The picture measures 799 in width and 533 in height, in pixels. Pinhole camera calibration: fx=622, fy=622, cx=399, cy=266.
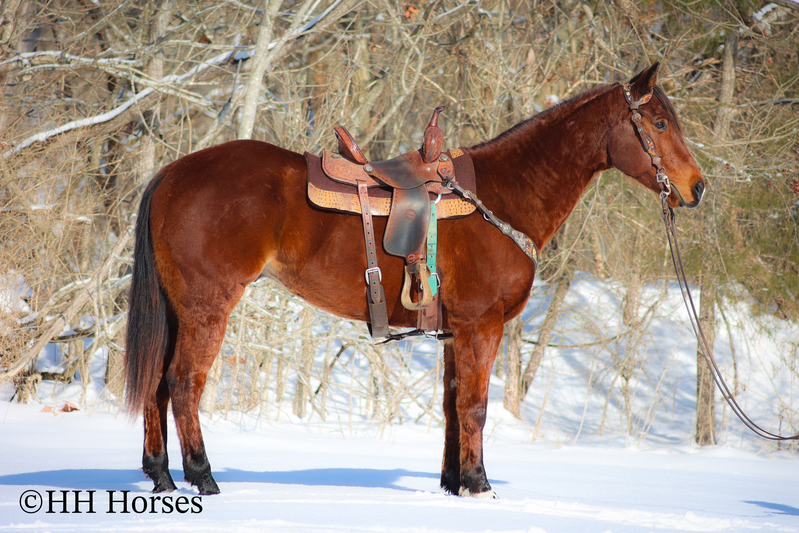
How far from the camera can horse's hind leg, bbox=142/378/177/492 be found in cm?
288

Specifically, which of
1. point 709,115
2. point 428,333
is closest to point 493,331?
point 428,333

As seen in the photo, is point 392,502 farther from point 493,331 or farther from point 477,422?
point 493,331

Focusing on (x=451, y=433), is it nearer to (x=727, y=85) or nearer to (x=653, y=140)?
(x=653, y=140)

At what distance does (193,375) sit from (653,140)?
2507 mm

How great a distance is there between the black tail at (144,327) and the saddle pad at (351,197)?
2.61 feet

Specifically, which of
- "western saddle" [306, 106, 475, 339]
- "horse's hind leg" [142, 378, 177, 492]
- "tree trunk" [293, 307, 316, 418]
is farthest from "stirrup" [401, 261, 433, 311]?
"tree trunk" [293, 307, 316, 418]

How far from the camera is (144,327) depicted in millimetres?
2912

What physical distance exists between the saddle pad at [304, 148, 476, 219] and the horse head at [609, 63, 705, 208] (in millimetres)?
838

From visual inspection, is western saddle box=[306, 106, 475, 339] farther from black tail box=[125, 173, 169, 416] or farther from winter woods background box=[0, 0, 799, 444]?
winter woods background box=[0, 0, 799, 444]

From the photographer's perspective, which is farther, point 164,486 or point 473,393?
point 473,393

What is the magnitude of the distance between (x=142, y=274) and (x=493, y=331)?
170 centimetres

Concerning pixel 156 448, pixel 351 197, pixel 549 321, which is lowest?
pixel 156 448

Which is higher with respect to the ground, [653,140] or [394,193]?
[653,140]

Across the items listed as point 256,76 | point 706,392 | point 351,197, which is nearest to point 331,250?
point 351,197
